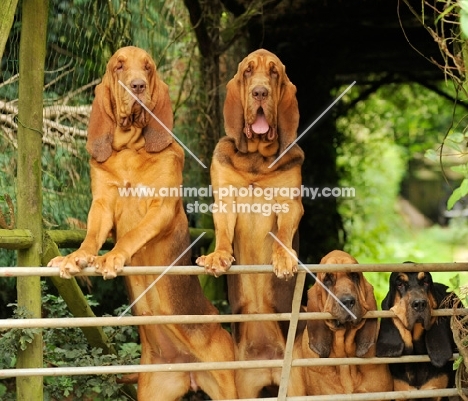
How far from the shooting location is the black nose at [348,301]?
4895 millimetres

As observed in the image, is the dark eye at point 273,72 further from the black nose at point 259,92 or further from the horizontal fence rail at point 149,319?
the horizontal fence rail at point 149,319

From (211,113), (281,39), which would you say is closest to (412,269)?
(211,113)

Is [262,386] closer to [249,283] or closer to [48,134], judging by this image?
[249,283]

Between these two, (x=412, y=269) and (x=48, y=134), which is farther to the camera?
(x=48, y=134)

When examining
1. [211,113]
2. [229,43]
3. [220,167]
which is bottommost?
Answer: [220,167]

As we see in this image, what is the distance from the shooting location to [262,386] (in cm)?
550

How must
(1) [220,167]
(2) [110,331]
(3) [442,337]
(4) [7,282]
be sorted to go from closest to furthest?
(3) [442,337] < (1) [220,167] < (2) [110,331] < (4) [7,282]

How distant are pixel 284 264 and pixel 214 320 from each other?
435 mm

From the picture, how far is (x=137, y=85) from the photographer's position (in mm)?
5113

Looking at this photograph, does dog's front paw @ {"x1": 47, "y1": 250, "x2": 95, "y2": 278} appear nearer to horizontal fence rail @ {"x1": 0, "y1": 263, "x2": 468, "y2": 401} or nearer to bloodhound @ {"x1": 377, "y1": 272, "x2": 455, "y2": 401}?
horizontal fence rail @ {"x1": 0, "y1": 263, "x2": 468, "y2": 401}

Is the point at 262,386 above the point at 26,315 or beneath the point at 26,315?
beneath

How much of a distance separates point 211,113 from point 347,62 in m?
2.49

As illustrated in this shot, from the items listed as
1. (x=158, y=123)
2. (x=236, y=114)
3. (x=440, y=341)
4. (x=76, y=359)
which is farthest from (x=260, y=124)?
(x=76, y=359)

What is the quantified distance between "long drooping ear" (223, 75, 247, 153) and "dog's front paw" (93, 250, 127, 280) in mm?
1081
